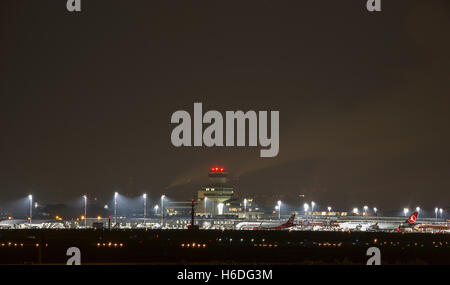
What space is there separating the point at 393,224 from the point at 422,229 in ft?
66.8

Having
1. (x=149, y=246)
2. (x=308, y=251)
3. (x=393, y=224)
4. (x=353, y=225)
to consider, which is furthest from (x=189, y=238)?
(x=393, y=224)
